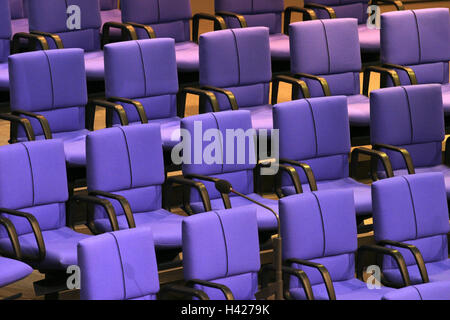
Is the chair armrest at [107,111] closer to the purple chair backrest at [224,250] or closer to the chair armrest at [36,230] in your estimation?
the chair armrest at [36,230]

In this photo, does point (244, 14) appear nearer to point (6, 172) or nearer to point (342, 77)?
point (342, 77)

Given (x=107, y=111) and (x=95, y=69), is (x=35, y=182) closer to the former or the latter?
(x=107, y=111)

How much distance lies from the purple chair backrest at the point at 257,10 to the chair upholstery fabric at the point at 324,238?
1.33 m

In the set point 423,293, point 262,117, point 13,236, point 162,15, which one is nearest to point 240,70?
point 262,117

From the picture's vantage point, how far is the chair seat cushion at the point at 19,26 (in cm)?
352

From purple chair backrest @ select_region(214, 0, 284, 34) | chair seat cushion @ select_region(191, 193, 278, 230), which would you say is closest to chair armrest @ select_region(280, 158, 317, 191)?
chair seat cushion @ select_region(191, 193, 278, 230)

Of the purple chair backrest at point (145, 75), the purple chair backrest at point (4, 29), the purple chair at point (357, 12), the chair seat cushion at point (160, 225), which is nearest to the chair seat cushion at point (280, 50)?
the purple chair at point (357, 12)

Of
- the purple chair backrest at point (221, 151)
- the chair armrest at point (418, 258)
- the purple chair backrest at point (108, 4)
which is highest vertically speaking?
the purple chair backrest at point (108, 4)

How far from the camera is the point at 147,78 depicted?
3000 mm

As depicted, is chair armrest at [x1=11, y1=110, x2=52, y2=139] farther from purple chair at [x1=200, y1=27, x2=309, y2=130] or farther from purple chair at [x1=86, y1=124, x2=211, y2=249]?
purple chair at [x1=200, y1=27, x2=309, y2=130]

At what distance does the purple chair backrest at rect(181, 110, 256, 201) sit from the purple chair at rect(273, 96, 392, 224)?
91 millimetres

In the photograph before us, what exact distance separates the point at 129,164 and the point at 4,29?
909 mm

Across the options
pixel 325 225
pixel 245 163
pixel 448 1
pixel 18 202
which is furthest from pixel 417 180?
pixel 448 1
